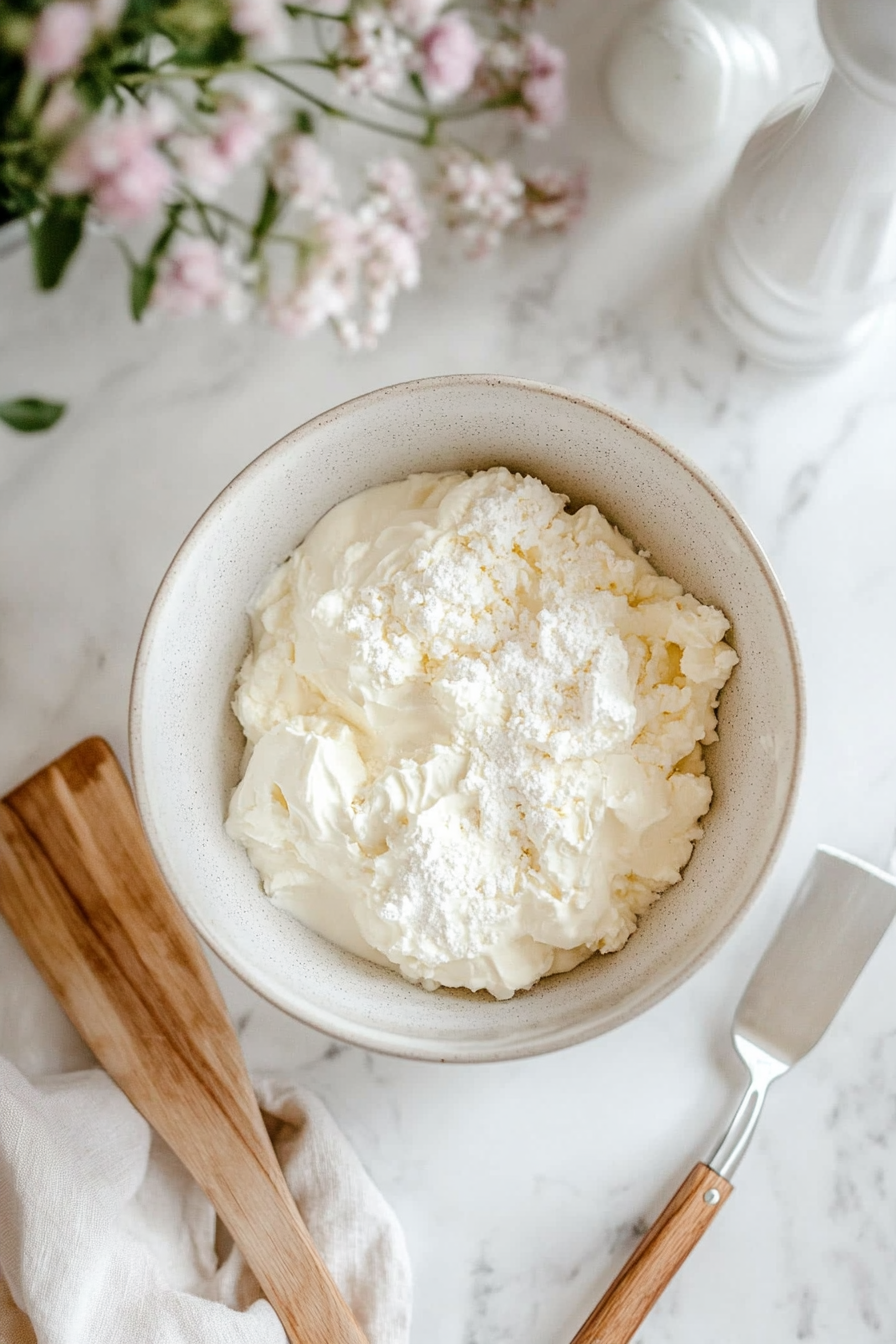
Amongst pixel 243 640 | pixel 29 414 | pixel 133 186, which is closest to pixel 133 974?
pixel 243 640

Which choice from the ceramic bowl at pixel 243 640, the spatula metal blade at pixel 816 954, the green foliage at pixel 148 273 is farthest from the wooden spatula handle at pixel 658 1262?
the green foliage at pixel 148 273

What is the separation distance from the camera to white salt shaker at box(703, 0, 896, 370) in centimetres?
78

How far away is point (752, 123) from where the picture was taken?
1100 mm

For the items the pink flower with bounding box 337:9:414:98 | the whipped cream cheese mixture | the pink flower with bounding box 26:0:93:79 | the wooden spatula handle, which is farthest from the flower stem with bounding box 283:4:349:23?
the wooden spatula handle

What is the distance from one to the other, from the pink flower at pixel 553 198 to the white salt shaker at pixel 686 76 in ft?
0.27

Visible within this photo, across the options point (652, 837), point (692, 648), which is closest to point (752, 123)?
point (692, 648)

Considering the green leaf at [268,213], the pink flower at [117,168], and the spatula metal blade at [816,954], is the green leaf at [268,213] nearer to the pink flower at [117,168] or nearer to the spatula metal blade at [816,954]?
the pink flower at [117,168]

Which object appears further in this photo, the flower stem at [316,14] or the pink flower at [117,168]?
the flower stem at [316,14]

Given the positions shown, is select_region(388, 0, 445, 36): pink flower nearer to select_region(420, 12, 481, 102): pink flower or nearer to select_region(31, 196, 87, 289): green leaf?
select_region(420, 12, 481, 102): pink flower

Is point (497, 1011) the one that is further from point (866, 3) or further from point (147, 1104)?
point (866, 3)

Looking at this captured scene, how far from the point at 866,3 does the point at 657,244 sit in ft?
1.21

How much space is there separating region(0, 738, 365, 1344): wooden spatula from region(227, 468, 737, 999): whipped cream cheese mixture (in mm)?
172

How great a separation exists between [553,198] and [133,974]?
2.74 ft

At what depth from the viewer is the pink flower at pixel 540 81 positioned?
0.93 meters
